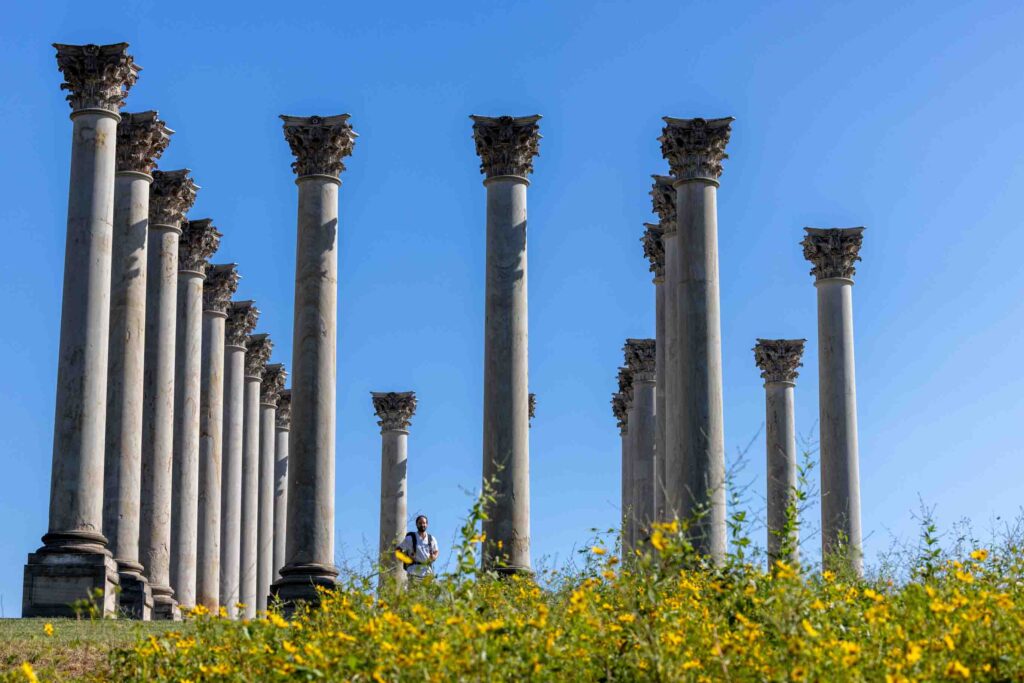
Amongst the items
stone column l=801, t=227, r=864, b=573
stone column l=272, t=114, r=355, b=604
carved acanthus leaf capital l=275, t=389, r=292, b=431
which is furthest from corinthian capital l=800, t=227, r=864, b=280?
carved acanthus leaf capital l=275, t=389, r=292, b=431

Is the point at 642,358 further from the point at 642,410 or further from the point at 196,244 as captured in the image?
the point at 196,244

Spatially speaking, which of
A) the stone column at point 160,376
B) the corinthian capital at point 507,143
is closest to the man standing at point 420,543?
the stone column at point 160,376

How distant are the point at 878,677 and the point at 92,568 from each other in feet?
99.6

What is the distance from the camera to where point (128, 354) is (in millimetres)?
50906

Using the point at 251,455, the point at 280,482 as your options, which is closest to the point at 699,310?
the point at 251,455

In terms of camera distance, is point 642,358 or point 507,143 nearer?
point 507,143

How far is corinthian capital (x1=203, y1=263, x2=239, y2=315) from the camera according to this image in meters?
69.1

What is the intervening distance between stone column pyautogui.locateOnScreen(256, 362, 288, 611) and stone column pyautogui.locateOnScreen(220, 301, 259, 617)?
731 centimetres

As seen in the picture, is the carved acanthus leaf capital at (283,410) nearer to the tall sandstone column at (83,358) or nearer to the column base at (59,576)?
the tall sandstone column at (83,358)

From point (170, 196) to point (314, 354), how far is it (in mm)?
10362

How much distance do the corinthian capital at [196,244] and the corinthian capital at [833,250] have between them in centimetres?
2250

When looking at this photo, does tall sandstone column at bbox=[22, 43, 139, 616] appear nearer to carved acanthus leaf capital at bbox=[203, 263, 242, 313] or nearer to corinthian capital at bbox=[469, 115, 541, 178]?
corinthian capital at bbox=[469, 115, 541, 178]

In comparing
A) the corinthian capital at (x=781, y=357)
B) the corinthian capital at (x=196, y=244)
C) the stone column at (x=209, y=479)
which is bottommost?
the stone column at (x=209, y=479)

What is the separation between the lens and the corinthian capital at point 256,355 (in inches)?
3115
